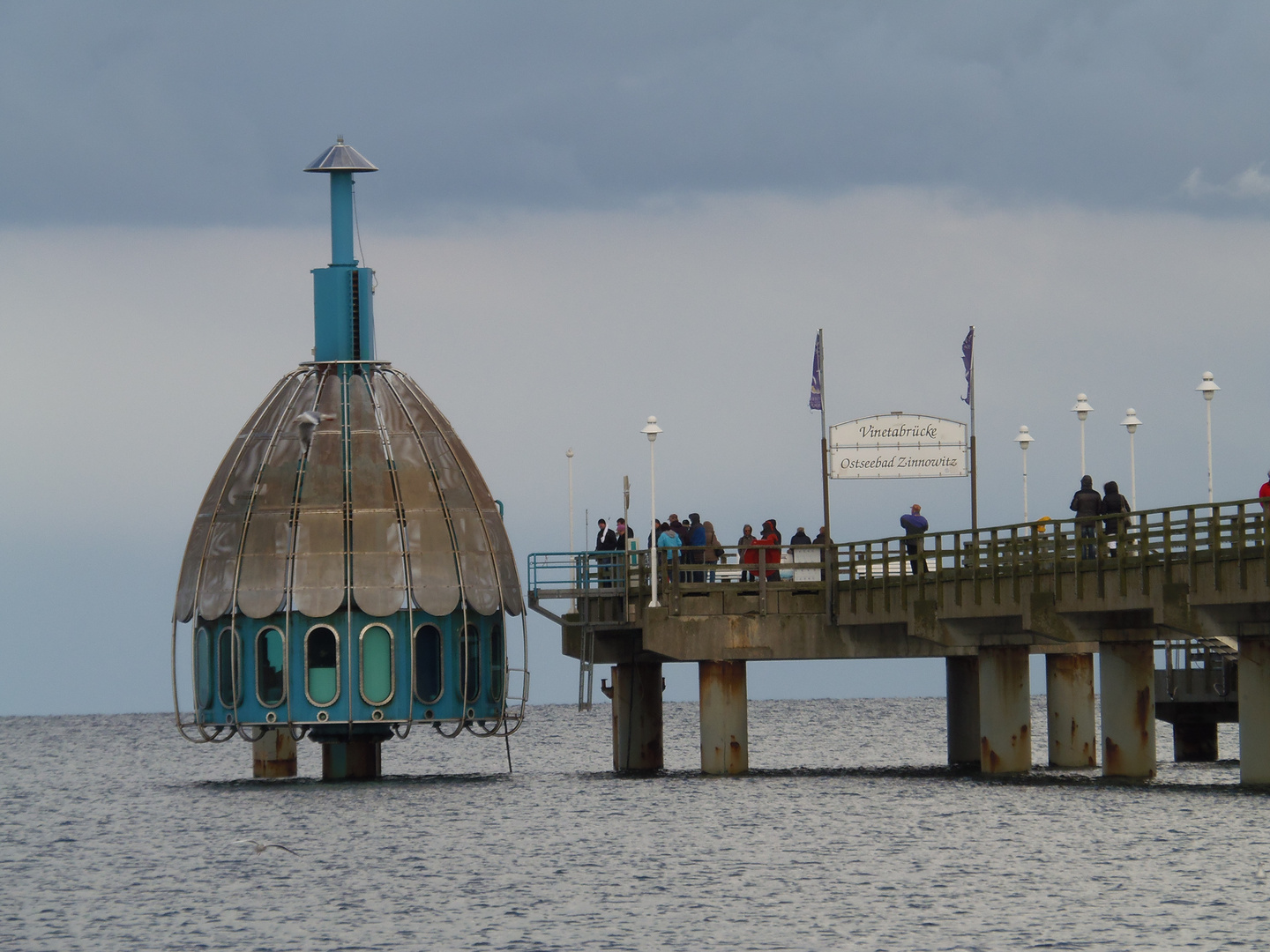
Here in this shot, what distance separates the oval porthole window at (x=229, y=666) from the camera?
51812 mm

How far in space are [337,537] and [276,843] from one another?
25.4ft

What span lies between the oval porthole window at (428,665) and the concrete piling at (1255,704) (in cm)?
1719

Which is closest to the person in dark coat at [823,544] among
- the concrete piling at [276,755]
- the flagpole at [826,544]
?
the flagpole at [826,544]

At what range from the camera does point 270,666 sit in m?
51.6

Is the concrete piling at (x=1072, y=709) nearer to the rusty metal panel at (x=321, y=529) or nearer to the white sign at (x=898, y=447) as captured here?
the white sign at (x=898, y=447)

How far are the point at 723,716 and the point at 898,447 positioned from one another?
23.2 feet

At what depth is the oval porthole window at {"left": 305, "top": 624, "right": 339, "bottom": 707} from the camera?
168ft

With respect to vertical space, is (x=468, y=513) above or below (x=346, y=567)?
above

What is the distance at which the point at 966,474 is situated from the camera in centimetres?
5275

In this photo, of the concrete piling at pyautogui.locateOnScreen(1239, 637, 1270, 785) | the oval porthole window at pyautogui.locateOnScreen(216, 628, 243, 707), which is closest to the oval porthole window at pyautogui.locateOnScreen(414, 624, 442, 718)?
the oval porthole window at pyautogui.locateOnScreen(216, 628, 243, 707)

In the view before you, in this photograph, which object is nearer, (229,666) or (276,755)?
(229,666)

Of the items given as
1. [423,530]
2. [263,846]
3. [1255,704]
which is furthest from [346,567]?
[1255,704]

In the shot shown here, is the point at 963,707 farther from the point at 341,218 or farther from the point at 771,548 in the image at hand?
the point at 341,218

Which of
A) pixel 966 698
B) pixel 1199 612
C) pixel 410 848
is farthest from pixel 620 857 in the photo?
pixel 966 698
